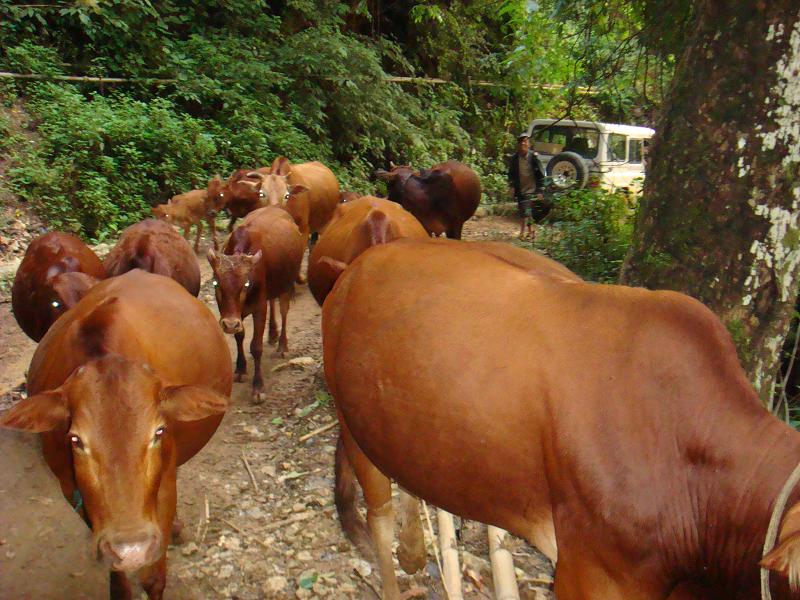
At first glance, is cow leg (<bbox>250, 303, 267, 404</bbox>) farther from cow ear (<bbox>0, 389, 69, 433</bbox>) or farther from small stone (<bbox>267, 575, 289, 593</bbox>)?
cow ear (<bbox>0, 389, 69, 433</bbox>)

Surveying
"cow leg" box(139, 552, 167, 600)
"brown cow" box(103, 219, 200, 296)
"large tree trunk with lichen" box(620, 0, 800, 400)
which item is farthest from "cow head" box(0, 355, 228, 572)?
"large tree trunk with lichen" box(620, 0, 800, 400)

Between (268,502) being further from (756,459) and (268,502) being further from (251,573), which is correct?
(756,459)

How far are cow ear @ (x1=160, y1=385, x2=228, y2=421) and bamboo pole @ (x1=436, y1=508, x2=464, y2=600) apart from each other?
128 cm

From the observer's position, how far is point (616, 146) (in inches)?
589

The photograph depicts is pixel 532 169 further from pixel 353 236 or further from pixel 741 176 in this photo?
pixel 741 176

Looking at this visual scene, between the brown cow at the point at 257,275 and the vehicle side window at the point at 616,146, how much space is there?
31.1 feet

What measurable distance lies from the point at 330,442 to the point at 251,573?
156cm

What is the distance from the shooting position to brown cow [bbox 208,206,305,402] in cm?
614

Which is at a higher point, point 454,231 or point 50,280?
point 50,280

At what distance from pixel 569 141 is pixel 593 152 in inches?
28.5

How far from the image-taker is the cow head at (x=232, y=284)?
6090 mm

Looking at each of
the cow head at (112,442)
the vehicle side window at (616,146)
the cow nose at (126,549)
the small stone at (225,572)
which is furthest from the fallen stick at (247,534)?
the vehicle side window at (616,146)

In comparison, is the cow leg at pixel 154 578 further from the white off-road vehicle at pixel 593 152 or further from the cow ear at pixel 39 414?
the white off-road vehicle at pixel 593 152

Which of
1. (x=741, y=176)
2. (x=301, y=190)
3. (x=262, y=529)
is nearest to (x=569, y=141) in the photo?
(x=301, y=190)
